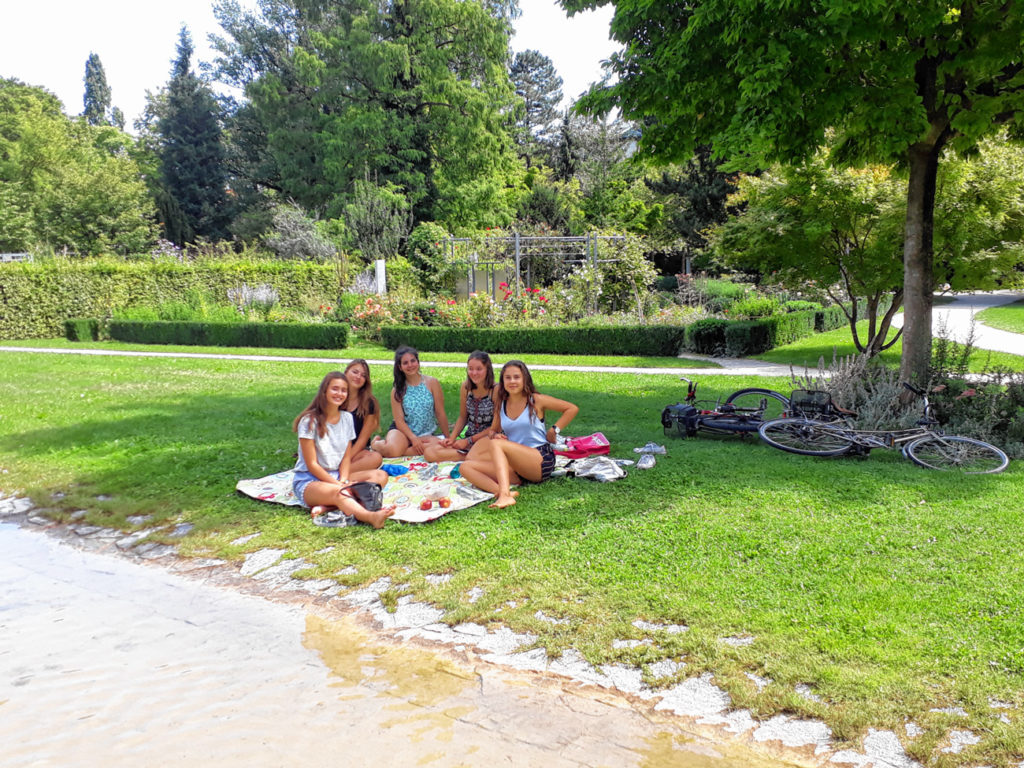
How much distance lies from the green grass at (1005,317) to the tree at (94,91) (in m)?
67.0

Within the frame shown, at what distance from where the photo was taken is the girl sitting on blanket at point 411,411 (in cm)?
706

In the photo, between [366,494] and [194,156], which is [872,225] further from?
[194,156]

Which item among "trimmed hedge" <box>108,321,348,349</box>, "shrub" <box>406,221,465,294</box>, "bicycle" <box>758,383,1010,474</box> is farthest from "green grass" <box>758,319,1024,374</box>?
"trimmed hedge" <box>108,321,348,349</box>

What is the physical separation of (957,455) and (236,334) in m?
17.2

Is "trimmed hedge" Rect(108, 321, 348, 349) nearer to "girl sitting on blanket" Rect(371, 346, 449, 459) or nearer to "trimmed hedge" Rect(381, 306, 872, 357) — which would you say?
"trimmed hedge" Rect(381, 306, 872, 357)

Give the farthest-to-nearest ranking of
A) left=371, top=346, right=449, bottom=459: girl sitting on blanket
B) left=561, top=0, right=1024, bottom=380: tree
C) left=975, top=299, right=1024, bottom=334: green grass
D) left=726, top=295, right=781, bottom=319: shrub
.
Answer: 1. left=975, top=299, right=1024, bottom=334: green grass
2. left=726, top=295, right=781, bottom=319: shrub
3. left=371, top=346, right=449, bottom=459: girl sitting on blanket
4. left=561, top=0, right=1024, bottom=380: tree

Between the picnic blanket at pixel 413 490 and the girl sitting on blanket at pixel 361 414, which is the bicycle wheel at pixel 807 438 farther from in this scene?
the girl sitting on blanket at pixel 361 414

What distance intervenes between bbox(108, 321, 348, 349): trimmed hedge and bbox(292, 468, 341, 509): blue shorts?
41.4ft

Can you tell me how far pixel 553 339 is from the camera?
16875 millimetres

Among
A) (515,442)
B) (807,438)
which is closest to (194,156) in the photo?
(515,442)

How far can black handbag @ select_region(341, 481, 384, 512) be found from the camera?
564 centimetres

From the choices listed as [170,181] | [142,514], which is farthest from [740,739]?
[170,181]

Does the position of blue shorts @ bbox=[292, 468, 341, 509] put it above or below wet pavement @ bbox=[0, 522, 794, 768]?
above

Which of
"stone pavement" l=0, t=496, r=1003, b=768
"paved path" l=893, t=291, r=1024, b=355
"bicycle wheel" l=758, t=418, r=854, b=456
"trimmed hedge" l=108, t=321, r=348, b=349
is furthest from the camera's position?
"trimmed hedge" l=108, t=321, r=348, b=349
